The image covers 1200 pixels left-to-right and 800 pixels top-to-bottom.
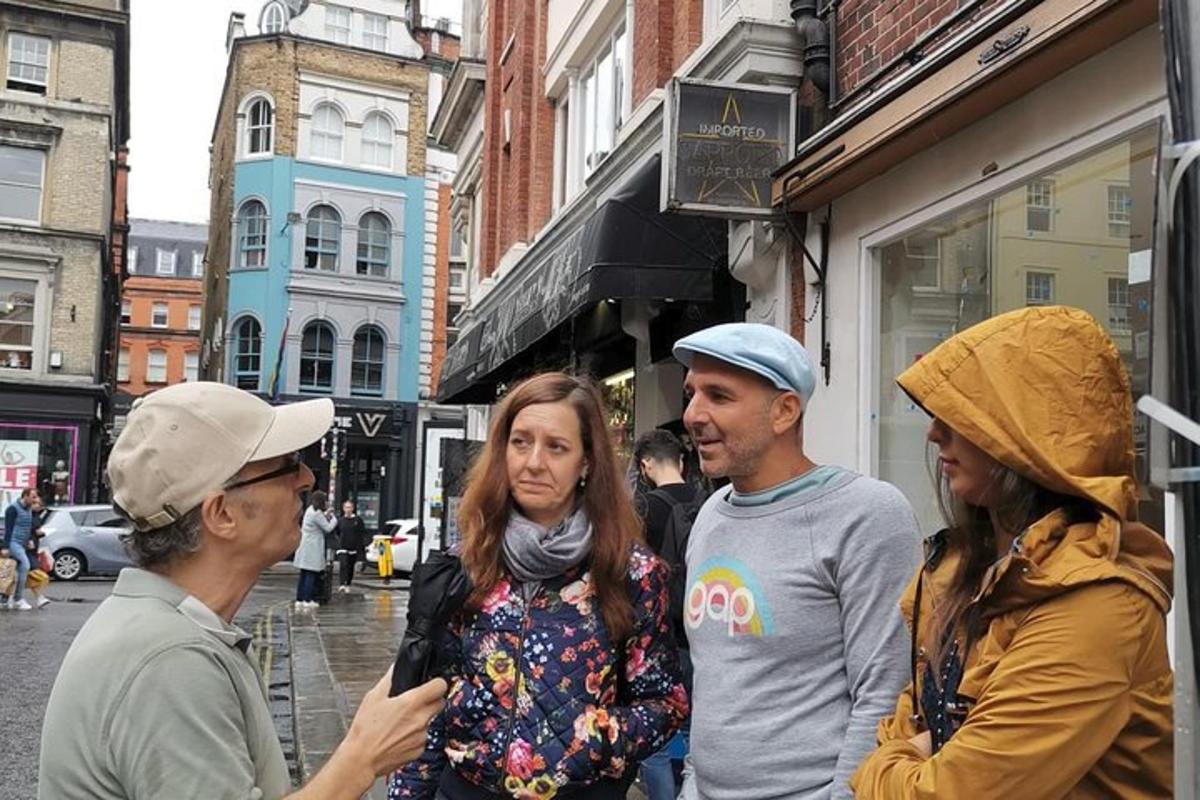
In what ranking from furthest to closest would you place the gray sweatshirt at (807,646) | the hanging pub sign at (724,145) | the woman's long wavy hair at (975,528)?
the hanging pub sign at (724,145) → the gray sweatshirt at (807,646) → the woman's long wavy hair at (975,528)

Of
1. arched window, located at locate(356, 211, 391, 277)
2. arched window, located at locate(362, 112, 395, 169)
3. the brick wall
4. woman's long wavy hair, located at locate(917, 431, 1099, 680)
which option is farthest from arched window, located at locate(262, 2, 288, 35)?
woman's long wavy hair, located at locate(917, 431, 1099, 680)

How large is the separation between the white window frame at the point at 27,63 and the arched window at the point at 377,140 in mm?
9522

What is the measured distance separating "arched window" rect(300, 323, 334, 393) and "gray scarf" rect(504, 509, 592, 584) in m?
31.5

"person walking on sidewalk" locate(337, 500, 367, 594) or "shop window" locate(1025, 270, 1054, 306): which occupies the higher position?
"shop window" locate(1025, 270, 1054, 306)

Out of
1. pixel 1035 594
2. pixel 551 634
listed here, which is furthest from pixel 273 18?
pixel 1035 594

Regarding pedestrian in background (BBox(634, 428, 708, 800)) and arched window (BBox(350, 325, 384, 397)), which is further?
arched window (BBox(350, 325, 384, 397))

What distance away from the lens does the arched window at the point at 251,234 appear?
33.6 m

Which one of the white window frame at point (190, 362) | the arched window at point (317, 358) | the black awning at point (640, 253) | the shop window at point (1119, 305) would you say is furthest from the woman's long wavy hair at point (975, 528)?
the white window frame at point (190, 362)

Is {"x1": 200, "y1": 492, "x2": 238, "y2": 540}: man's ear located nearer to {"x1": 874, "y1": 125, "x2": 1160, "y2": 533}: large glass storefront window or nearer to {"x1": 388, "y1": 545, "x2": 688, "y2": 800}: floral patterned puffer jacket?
{"x1": 388, "y1": 545, "x2": 688, "y2": 800}: floral patterned puffer jacket

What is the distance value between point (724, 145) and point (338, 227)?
29.4 meters

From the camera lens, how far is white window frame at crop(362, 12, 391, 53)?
35.2 metres

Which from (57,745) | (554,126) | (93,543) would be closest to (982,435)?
(57,745)

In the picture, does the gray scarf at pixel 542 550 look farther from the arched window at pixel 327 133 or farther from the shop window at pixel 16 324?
the arched window at pixel 327 133

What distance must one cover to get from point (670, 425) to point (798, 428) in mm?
6949
